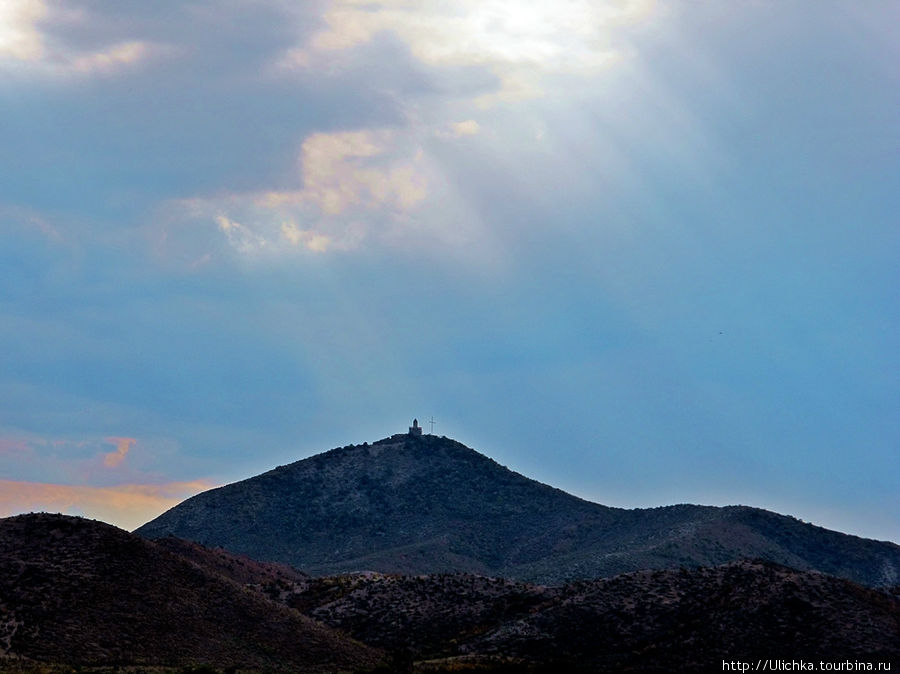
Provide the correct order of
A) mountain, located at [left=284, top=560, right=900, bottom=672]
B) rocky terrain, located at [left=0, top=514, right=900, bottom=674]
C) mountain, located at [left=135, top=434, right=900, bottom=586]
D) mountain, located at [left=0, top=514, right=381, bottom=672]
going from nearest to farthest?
1. mountain, located at [left=0, top=514, right=381, bottom=672]
2. rocky terrain, located at [left=0, top=514, right=900, bottom=674]
3. mountain, located at [left=284, top=560, right=900, bottom=672]
4. mountain, located at [left=135, top=434, right=900, bottom=586]

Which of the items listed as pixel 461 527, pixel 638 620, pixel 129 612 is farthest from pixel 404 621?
A: pixel 461 527

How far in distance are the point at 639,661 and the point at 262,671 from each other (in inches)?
874

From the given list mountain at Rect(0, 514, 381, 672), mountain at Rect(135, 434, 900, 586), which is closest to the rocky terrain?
mountain at Rect(0, 514, 381, 672)

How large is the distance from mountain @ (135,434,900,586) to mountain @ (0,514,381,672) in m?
62.9

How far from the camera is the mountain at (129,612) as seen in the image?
61438mm

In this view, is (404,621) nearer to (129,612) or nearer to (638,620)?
(638,620)

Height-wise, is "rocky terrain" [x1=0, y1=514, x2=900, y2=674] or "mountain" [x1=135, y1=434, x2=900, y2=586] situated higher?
"mountain" [x1=135, y1=434, x2=900, y2=586]

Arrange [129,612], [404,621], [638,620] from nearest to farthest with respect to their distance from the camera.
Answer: [129,612] → [638,620] → [404,621]

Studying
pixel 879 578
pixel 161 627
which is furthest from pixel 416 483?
pixel 161 627

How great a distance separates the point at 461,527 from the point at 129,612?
10721 centimetres

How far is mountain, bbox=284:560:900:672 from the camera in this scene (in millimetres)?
63969

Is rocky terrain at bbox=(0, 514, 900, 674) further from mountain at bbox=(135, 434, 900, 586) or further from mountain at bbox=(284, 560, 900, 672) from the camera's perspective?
mountain at bbox=(135, 434, 900, 586)

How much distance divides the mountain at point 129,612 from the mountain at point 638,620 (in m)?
7.21

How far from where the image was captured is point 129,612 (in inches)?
2616
